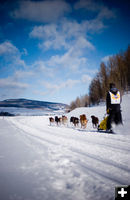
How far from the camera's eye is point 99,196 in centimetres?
123

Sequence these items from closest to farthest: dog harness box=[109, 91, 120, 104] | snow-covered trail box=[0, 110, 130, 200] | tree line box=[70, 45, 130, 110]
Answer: snow-covered trail box=[0, 110, 130, 200] → dog harness box=[109, 91, 120, 104] → tree line box=[70, 45, 130, 110]

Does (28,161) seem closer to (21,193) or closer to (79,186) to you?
(21,193)

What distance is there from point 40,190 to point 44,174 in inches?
14.2

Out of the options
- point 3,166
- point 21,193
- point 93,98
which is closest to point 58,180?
point 21,193

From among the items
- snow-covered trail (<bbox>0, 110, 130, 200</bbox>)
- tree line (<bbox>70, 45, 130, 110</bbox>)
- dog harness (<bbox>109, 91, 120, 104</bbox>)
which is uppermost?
tree line (<bbox>70, 45, 130, 110</bbox>)

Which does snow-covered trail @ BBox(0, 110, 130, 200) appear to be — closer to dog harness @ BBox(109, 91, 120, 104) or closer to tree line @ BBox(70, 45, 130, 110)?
dog harness @ BBox(109, 91, 120, 104)

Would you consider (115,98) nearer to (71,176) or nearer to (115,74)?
(71,176)

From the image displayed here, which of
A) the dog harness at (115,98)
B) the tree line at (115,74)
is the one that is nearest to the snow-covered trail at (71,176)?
the dog harness at (115,98)

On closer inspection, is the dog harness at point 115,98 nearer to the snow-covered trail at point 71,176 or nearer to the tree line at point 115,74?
the snow-covered trail at point 71,176

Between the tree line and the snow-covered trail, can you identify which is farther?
the tree line

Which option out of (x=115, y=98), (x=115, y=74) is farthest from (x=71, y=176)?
(x=115, y=74)

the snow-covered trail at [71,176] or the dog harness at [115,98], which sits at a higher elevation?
the dog harness at [115,98]

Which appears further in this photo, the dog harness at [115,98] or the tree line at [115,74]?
the tree line at [115,74]

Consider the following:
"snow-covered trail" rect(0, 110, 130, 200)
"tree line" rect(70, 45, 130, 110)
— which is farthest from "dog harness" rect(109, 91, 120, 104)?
"tree line" rect(70, 45, 130, 110)
